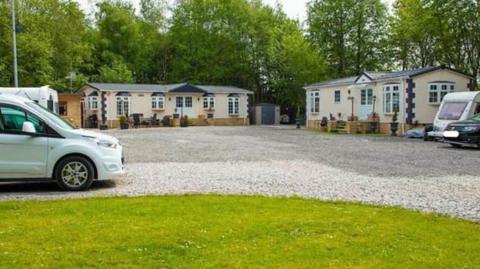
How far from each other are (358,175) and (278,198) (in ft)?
11.9

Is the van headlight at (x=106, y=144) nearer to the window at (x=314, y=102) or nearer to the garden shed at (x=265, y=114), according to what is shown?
the window at (x=314, y=102)

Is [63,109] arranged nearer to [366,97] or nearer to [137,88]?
[137,88]

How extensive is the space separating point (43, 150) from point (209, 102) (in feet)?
115

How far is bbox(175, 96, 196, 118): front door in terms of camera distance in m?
42.7

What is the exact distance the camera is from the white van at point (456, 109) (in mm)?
21391

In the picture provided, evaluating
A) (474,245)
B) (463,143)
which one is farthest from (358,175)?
(463,143)

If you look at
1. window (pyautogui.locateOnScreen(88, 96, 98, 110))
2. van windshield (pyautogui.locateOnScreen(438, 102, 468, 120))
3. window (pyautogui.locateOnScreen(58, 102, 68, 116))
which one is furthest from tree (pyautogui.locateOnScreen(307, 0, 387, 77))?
van windshield (pyautogui.locateOnScreen(438, 102, 468, 120))

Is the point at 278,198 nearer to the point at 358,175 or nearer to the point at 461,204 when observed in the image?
the point at 461,204

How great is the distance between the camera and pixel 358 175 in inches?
432

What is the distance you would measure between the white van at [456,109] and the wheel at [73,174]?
16.0 meters

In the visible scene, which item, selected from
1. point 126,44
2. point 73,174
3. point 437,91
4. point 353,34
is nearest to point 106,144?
point 73,174

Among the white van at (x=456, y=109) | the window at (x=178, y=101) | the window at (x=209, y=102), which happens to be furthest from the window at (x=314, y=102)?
the white van at (x=456, y=109)

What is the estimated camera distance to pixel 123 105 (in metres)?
40.2

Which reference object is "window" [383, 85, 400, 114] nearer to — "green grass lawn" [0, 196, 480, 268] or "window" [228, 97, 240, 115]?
"window" [228, 97, 240, 115]
